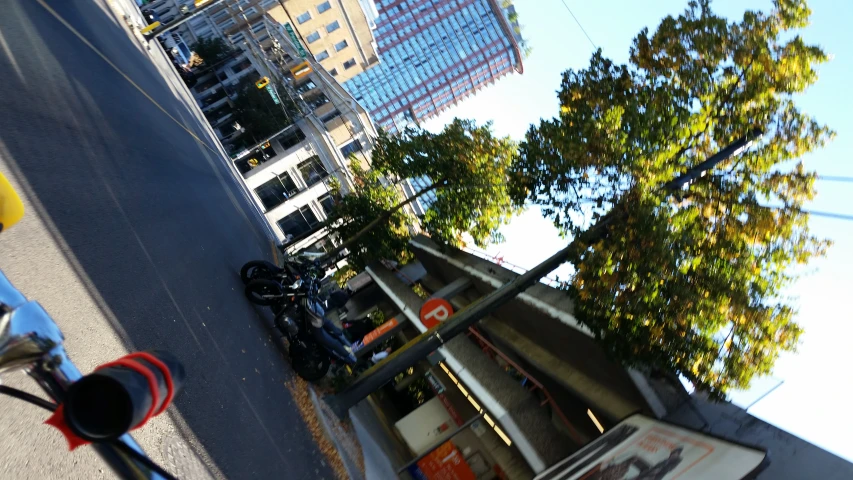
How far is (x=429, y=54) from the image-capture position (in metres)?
117

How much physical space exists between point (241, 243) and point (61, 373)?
1081 centimetres

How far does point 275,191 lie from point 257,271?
80.9 feet

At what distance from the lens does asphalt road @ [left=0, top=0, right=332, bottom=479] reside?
438 cm

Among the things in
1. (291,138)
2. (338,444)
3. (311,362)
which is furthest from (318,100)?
(338,444)

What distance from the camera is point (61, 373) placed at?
8.32 feet

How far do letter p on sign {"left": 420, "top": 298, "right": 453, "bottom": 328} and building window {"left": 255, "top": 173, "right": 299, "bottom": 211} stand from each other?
988 inches

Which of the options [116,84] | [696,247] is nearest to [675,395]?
[696,247]

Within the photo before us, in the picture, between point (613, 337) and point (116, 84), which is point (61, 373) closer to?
point (613, 337)

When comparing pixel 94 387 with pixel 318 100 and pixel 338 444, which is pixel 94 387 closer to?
pixel 338 444

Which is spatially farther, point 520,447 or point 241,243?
point 241,243

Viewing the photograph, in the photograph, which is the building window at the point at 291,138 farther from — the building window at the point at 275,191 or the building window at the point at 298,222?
the building window at the point at 298,222

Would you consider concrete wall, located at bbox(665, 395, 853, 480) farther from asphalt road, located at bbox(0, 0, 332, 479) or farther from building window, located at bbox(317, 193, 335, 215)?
building window, located at bbox(317, 193, 335, 215)

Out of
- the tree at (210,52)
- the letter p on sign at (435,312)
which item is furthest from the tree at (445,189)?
the tree at (210,52)

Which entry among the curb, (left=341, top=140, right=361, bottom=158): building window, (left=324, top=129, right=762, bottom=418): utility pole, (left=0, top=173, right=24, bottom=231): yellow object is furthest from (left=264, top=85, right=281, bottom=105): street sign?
(left=0, top=173, right=24, bottom=231): yellow object
